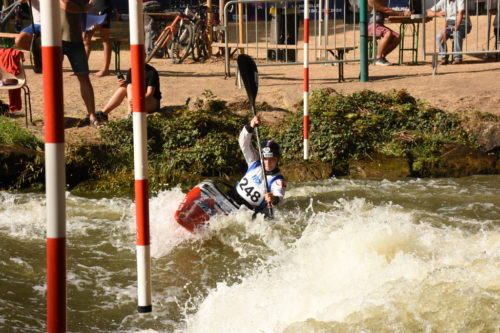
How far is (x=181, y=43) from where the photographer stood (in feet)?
53.9

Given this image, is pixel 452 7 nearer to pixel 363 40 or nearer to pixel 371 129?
pixel 363 40

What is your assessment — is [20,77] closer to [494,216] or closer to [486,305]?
[494,216]

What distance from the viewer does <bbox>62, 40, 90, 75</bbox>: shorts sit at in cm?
959

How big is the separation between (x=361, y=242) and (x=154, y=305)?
159cm

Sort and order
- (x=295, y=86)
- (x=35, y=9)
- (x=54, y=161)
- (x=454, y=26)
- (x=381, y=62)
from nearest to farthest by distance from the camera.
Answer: (x=54, y=161)
(x=35, y=9)
(x=295, y=86)
(x=454, y=26)
(x=381, y=62)

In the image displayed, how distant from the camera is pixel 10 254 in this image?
6.44 meters

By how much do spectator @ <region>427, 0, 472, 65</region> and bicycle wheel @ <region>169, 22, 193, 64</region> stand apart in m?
4.96

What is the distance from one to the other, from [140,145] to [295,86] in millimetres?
8380

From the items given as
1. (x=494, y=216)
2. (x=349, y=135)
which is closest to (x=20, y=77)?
(x=349, y=135)

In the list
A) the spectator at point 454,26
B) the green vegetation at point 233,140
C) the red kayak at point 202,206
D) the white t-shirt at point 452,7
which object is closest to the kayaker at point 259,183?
the red kayak at point 202,206

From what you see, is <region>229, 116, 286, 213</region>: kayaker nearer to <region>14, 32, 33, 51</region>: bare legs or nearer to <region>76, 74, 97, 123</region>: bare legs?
<region>76, 74, 97, 123</region>: bare legs

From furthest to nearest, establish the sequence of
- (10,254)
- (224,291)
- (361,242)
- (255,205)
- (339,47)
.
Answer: (339,47) → (255,205) → (10,254) → (361,242) → (224,291)

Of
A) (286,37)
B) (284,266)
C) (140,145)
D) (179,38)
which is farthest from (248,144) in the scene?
(179,38)

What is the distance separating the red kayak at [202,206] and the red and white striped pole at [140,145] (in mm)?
3174
